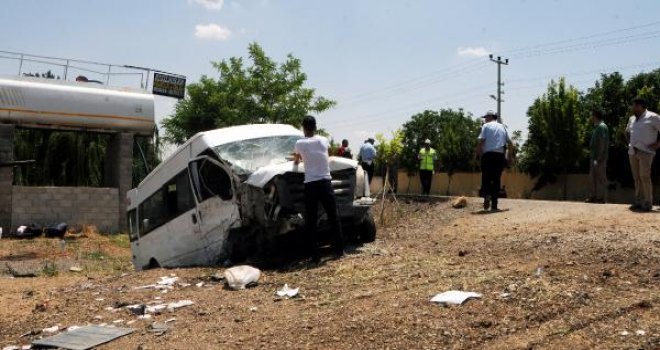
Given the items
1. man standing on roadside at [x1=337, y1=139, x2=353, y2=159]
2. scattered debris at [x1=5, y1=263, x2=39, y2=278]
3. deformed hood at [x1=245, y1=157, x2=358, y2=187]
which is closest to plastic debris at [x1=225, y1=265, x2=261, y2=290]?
deformed hood at [x1=245, y1=157, x2=358, y2=187]

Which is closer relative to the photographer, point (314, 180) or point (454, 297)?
point (454, 297)

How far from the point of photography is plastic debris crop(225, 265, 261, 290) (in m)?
7.26

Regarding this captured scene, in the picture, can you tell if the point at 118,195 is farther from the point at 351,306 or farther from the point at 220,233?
the point at 351,306

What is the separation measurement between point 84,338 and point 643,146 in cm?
787

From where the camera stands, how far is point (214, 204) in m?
8.98

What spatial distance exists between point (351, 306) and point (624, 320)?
7.68ft

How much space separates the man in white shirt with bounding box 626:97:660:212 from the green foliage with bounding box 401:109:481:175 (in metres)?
29.9

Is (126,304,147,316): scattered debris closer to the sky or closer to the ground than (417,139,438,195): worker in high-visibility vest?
closer to the ground

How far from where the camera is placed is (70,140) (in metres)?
25.2

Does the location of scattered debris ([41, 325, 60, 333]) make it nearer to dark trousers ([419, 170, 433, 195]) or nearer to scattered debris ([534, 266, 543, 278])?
scattered debris ([534, 266, 543, 278])

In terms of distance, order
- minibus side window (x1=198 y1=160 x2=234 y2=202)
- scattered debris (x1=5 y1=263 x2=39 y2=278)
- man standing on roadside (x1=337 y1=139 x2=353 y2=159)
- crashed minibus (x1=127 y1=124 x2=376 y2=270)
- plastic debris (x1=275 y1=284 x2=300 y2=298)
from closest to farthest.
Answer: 1. plastic debris (x1=275 y1=284 x2=300 y2=298)
2. crashed minibus (x1=127 y1=124 x2=376 y2=270)
3. minibus side window (x1=198 y1=160 x2=234 y2=202)
4. scattered debris (x1=5 y1=263 x2=39 y2=278)
5. man standing on roadside (x1=337 y1=139 x2=353 y2=159)

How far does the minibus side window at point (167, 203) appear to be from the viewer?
9.73 metres

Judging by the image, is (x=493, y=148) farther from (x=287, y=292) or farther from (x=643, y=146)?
(x=287, y=292)

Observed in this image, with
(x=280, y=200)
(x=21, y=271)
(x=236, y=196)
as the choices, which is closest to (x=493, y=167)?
(x=280, y=200)
